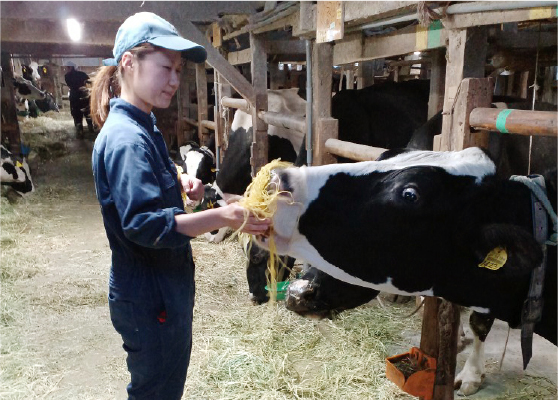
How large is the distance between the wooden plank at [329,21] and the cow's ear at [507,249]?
1.55 meters

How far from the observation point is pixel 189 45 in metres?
1.52

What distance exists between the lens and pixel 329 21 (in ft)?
9.01

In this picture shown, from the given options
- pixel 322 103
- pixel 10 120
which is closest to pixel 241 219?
pixel 322 103

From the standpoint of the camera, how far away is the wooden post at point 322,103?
3.29 metres

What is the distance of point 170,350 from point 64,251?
13.4 feet

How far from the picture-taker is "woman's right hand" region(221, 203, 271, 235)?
4.50ft

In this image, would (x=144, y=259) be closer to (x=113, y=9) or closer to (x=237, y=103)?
(x=113, y=9)

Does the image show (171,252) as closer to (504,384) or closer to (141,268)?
(141,268)

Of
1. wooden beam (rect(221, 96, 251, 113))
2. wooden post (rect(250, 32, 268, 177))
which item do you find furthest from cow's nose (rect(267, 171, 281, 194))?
wooden beam (rect(221, 96, 251, 113))

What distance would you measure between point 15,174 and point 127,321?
21.9 ft

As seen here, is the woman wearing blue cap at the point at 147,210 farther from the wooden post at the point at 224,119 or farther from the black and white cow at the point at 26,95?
the black and white cow at the point at 26,95

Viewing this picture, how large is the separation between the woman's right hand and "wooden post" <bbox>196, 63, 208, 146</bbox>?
599 cm

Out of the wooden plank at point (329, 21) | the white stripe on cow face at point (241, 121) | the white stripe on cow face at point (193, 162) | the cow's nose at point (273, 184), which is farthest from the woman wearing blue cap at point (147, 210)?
the white stripe on cow face at point (193, 162)

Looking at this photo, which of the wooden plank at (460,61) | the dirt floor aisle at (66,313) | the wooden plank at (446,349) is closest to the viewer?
the wooden plank at (460,61)
